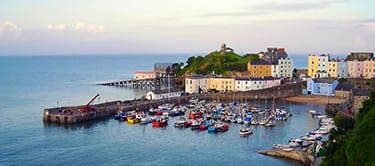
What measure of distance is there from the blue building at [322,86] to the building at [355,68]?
7.19m

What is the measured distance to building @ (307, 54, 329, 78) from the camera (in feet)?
144

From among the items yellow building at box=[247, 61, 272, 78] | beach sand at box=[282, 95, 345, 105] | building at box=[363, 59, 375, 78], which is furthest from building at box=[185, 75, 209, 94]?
building at box=[363, 59, 375, 78]

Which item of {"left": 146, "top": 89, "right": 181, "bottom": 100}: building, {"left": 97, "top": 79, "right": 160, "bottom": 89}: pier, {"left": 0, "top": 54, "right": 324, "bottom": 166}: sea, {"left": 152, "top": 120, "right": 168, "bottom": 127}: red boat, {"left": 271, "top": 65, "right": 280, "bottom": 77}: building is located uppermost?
{"left": 271, "top": 65, "right": 280, "bottom": 77}: building

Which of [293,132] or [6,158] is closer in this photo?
[6,158]

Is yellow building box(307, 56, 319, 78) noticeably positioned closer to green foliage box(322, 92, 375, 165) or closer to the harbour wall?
the harbour wall

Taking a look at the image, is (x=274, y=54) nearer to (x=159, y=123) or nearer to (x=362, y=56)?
(x=362, y=56)

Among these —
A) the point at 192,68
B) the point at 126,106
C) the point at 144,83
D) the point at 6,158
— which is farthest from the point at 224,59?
the point at 6,158

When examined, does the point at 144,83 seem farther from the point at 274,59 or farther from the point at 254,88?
the point at 254,88

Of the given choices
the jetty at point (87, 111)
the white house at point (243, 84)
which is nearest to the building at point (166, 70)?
the white house at point (243, 84)

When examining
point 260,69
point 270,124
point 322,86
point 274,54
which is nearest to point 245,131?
point 270,124

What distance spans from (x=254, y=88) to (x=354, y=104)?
12018 millimetres

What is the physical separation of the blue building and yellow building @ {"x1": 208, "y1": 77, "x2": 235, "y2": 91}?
6049mm

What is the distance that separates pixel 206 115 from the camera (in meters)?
27.9

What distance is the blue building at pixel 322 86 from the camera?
36.8 meters
